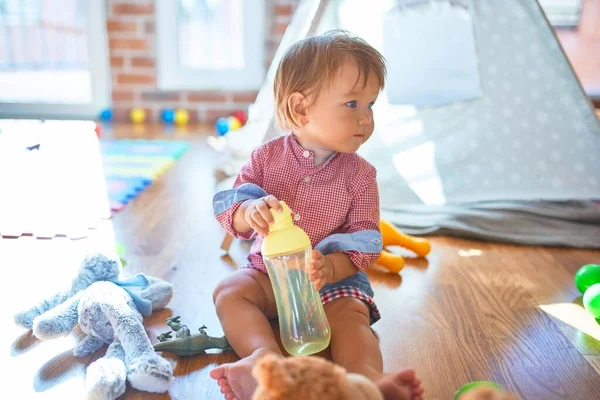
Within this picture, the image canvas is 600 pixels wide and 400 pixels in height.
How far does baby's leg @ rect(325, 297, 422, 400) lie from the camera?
793 millimetres

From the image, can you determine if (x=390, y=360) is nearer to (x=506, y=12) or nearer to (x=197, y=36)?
Result: (x=506, y=12)

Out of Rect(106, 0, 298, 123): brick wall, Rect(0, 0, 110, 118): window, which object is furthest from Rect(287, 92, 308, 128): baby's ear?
Rect(0, 0, 110, 118): window

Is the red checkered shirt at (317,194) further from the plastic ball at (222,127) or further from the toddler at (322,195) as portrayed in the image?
the plastic ball at (222,127)

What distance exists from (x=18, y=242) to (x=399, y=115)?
1.10 m

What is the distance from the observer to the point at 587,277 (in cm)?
125

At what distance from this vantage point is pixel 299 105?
3.45 ft

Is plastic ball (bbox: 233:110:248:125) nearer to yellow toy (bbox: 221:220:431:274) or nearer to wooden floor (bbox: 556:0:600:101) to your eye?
yellow toy (bbox: 221:220:431:274)

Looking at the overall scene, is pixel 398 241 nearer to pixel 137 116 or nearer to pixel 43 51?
pixel 137 116

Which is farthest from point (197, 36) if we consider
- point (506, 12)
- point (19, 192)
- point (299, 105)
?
point (299, 105)

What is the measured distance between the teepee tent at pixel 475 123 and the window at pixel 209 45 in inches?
49.8

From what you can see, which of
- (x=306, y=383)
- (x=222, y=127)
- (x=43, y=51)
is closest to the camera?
(x=306, y=383)

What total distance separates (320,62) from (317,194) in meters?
0.22

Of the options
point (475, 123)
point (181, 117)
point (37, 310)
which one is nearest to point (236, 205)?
point (37, 310)

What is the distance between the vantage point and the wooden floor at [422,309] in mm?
945
